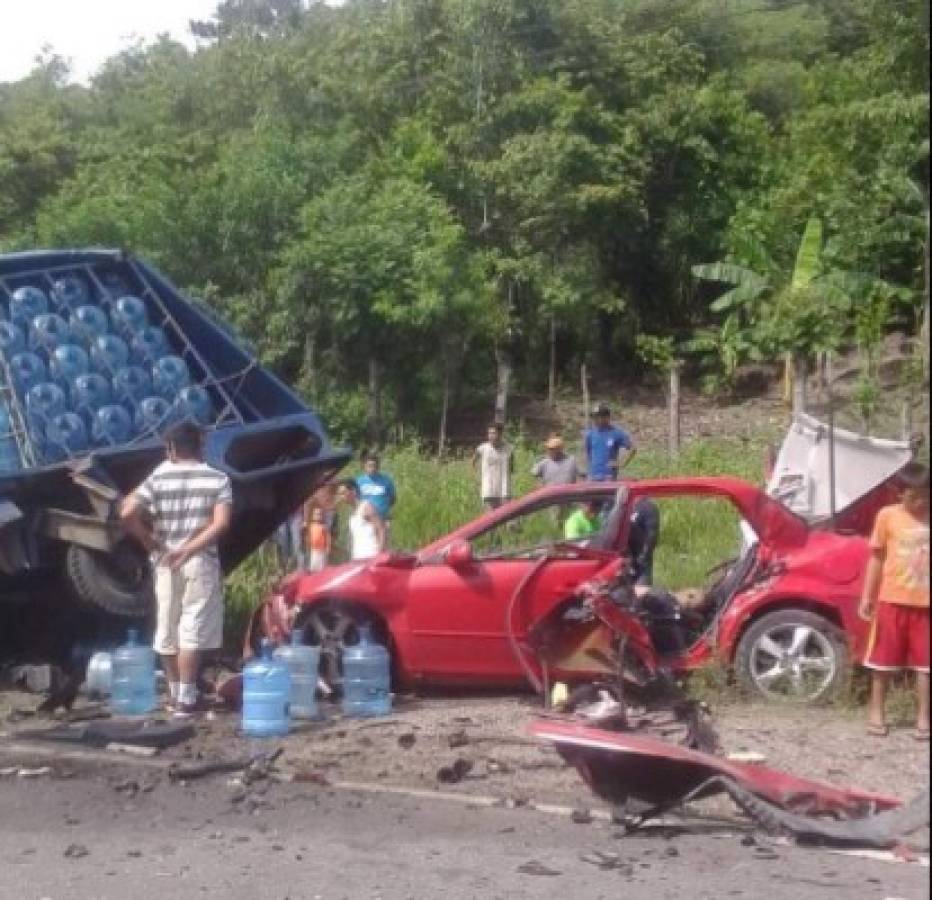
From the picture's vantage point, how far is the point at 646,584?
11.6 metres

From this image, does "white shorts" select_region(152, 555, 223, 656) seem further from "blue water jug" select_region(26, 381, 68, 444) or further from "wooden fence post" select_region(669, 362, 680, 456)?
"wooden fence post" select_region(669, 362, 680, 456)

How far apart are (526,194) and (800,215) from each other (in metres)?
5.73

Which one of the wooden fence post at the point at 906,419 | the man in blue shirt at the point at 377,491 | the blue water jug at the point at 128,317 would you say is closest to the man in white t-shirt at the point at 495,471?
the man in blue shirt at the point at 377,491

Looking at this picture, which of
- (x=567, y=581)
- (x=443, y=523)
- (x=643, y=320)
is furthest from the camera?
(x=643, y=320)

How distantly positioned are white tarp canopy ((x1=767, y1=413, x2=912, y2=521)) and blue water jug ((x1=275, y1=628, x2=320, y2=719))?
11.9 feet

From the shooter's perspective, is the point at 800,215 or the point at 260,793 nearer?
the point at 260,793


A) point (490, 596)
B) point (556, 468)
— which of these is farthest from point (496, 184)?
point (490, 596)

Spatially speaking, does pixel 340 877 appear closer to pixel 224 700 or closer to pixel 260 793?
pixel 260 793

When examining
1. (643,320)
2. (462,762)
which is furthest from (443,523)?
(643,320)

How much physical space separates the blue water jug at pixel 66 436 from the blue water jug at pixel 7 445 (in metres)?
0.21

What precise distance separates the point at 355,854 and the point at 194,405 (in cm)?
580

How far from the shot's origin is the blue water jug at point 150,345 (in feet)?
42.7

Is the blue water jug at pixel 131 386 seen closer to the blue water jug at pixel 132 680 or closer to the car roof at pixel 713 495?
the blue water jug at pixel 132 680

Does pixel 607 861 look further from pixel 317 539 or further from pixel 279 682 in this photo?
pixel 317 539
